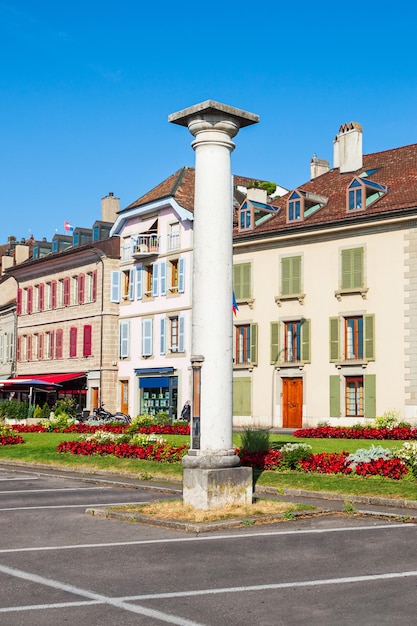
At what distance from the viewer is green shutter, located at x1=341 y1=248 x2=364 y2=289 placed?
125 feet

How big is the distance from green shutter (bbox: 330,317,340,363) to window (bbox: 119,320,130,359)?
14.3 metres

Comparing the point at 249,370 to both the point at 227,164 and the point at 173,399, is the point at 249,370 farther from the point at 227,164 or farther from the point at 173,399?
the point at 227,164

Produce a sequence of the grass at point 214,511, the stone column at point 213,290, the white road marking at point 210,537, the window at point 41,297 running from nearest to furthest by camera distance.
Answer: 1. the white road marking at point 210,537
2. the grass at point 214,511
3. the stone column at point 213,290
4. the window at point 41,297

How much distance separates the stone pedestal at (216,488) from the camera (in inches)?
465

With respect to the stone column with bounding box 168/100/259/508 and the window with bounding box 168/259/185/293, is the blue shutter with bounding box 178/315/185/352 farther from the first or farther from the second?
the stone column with bounding box 168/100/259/508

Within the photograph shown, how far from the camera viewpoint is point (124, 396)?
163 ft

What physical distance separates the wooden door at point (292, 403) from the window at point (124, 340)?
461 inches

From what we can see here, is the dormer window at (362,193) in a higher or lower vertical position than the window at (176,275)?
higher

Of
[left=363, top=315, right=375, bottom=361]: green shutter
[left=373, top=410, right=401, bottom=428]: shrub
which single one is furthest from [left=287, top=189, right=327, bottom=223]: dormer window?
[left=373, top=410, right=401, bottom=428]: shrub

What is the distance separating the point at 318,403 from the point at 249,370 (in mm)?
4342

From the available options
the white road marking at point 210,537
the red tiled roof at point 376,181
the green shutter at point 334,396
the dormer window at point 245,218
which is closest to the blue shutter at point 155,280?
the dormer window at point 245,218

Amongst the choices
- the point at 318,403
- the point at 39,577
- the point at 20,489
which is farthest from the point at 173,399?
the point at 39,577

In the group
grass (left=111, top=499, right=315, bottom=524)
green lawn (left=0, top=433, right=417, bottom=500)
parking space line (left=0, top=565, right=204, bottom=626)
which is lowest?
parking space line (left=0, top=565, right=204, bottom=626)

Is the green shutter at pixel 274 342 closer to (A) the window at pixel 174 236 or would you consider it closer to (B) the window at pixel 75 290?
(A) the window at pixel 174 236
